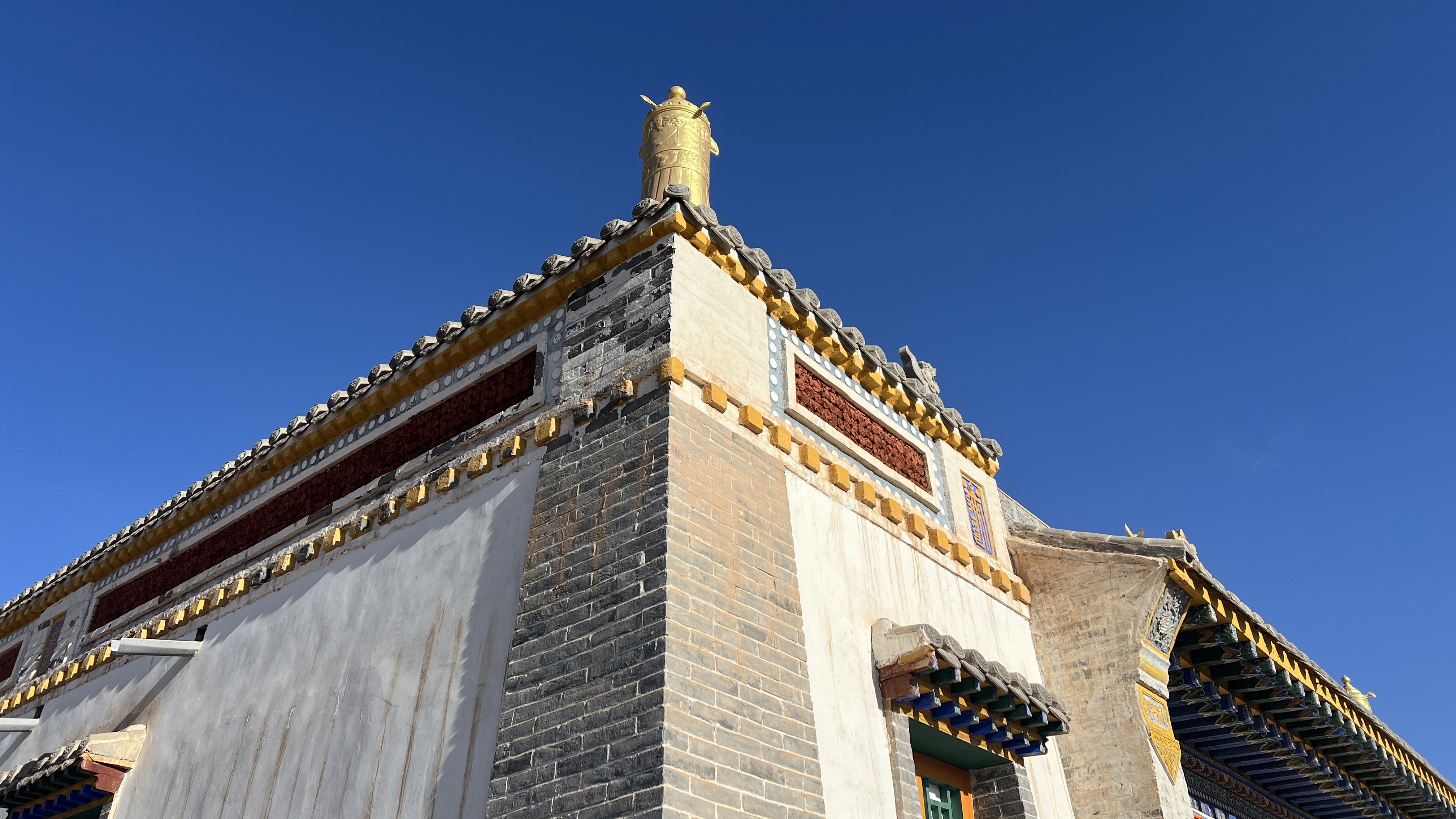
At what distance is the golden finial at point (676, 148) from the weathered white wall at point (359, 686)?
4932 mm

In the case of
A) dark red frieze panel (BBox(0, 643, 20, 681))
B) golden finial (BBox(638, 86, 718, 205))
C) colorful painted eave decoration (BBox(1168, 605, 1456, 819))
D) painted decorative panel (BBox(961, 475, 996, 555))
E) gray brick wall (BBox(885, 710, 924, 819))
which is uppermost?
golden finial (BBox(638, 86, 718, 205))

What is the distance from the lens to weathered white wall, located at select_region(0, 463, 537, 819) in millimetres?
6035

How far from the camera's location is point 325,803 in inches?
255

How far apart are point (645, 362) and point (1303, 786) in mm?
10940

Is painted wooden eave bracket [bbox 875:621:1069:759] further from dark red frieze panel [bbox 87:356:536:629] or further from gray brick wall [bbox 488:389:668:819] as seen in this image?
dark red frieze panel [bbox 87:356:536:629]

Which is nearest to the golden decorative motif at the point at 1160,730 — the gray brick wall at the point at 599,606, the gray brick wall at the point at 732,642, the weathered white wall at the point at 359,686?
the gray brick wall at the point at 732,642

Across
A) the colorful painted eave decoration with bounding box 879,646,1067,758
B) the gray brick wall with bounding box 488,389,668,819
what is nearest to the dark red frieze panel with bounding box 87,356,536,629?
the gray brick wall with bounding box 488,389,668,819

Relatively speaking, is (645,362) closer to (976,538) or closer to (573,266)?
(573,266)

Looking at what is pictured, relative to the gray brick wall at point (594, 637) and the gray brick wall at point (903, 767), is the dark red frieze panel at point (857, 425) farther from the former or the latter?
the gray brick wall at point (903, 767)

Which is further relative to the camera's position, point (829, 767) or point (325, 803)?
point (325, 803)

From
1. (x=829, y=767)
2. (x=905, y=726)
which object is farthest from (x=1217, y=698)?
(x=829, y=767)

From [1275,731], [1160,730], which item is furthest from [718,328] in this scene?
[1275,731]

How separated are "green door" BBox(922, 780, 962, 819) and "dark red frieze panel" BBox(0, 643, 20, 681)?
11.0 metres

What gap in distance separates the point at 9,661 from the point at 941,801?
11643 mm
